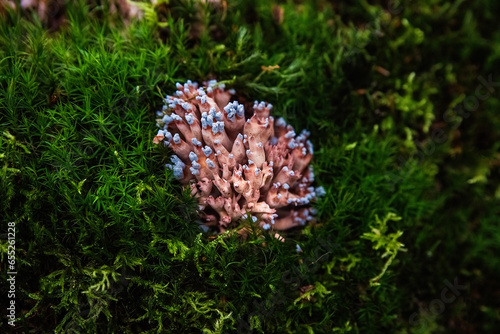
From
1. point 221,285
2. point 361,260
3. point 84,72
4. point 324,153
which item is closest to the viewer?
point 221,285

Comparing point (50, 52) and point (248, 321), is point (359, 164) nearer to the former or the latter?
point (248, 321)

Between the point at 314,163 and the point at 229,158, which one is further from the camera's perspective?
the point at 314,163

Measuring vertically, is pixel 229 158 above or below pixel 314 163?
above

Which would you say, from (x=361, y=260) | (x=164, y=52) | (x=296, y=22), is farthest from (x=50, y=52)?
(x=361, y=260)

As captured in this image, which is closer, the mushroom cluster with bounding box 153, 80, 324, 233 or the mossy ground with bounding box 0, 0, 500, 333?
the mossy ground with bounding box 0, 0, 500, 333

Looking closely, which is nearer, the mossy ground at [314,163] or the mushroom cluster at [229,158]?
the mossy ground at [314,163]
